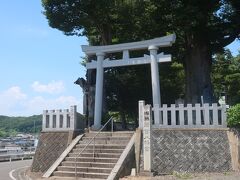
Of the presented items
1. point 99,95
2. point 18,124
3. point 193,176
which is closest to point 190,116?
point 193,176

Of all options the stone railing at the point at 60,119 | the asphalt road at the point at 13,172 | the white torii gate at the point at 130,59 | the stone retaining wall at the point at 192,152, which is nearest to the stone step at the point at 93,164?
the stone retaining wall at the point at 192,152

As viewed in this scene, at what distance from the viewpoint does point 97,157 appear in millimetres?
15797

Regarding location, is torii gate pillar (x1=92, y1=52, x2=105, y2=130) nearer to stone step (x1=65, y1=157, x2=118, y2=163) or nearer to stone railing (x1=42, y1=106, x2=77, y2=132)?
stone railing (x1=42, y1=106, x2=77, y2=132)

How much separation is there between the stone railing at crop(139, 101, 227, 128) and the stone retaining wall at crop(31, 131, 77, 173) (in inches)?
165

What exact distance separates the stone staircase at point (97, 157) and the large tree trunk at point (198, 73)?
679 cm

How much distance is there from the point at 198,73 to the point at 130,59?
192 inches

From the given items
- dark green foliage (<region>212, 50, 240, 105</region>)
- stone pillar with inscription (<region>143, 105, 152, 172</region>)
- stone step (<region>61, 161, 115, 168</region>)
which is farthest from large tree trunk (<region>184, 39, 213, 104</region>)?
dark green foliage (<region>212, 50, 240, 105</region>)

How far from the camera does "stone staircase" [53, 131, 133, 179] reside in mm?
14898

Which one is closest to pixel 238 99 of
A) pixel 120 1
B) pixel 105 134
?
pixel 120 1

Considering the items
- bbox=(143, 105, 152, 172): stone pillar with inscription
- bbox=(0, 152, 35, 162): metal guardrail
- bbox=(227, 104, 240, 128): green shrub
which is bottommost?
bbox=(0, 152, 35, 162): metal guardrail

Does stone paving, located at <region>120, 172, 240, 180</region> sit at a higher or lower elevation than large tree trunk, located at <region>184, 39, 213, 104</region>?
lower

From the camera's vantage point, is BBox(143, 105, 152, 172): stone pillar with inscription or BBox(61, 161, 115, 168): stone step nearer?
BBox(143, 105, 152, 172): stone pillar with inscription

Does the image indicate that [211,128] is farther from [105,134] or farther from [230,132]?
[105,134]

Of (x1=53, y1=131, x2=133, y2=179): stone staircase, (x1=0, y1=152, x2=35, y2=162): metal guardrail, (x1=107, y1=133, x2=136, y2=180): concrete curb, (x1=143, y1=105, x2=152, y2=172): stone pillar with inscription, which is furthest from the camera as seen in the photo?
(x1=0, y1=152, x2=35, y2=162): metal guardrail
